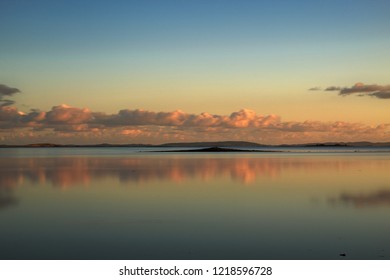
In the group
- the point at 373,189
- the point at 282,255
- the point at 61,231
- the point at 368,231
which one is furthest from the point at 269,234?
the point at 373,189

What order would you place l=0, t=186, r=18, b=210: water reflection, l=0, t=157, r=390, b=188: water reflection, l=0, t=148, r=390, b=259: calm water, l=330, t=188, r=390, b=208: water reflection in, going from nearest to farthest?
l=0, t=148, r=390, b=259: calm water, l=330, t=188, r=390, b=208: water reflection, l=0, t=186, r=18, b=210: water reflection, l=0, t=157, r=390, b=188: water reflection

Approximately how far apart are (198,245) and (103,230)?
3.07 m

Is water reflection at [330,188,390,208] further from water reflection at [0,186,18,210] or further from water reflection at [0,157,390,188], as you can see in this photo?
water reflection at [0,186,18,210]

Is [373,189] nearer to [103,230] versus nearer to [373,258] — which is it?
[373,258]

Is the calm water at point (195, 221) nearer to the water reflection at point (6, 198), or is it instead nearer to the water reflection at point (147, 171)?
the water reflection at point (6, 198)

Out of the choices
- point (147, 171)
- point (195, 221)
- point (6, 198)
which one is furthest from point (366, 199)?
point (147, 171)

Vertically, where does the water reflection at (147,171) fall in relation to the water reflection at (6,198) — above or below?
below

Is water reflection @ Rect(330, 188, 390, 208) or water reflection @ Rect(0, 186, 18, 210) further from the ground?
water reflection @ Rect(0, 186, 18, 210)

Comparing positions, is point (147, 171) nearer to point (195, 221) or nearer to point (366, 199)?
point (366, 199)

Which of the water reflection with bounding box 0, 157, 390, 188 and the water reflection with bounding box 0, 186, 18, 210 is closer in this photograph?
the water reflection with bounding box 0, 186, 18, 210

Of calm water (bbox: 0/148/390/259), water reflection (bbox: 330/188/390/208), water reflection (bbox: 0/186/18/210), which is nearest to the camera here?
calm water (bbox: 0/148/390/259)

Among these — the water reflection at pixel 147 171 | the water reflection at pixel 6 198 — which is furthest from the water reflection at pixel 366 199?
the water reflection at pixel 6 198

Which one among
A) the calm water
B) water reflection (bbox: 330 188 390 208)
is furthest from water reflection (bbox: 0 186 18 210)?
water reflection (bbox: 330 188 390 208)

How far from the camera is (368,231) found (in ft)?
38.2
